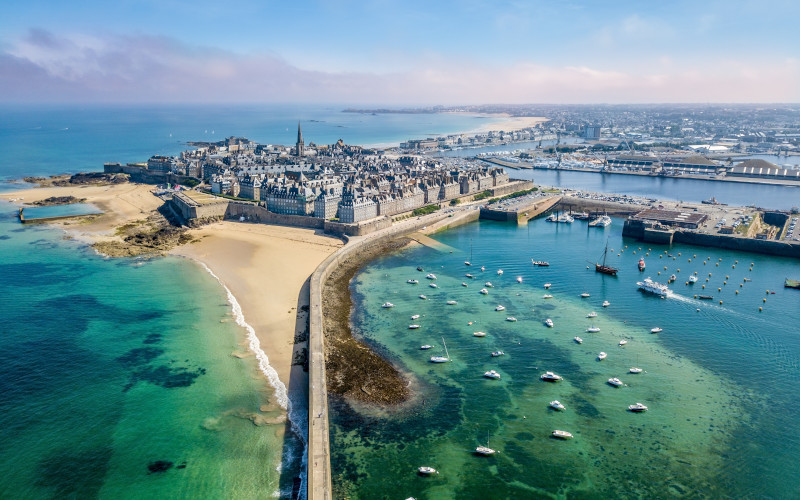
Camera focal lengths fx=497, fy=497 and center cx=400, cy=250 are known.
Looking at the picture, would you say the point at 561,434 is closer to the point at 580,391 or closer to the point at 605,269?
the point at 580,391

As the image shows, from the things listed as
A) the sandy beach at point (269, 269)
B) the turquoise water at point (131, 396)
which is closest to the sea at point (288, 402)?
the turquoise water at point (131, 396)

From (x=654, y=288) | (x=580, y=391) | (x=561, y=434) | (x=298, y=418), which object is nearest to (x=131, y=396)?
(x=298, y=418)

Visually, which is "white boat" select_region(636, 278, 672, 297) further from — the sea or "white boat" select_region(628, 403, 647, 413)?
"white boat" select_region(628, 403, 647, 413)

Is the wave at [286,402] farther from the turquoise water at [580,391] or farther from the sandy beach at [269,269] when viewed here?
the turquoise water at [580,391]

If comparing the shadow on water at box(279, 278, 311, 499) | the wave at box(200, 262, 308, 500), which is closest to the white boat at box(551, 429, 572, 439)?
the wave at box(200, 262, 308, 500)

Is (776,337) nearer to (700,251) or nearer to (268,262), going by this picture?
(700,251)

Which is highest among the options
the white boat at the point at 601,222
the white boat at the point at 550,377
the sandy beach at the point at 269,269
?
the white boat at the point at 601,222
